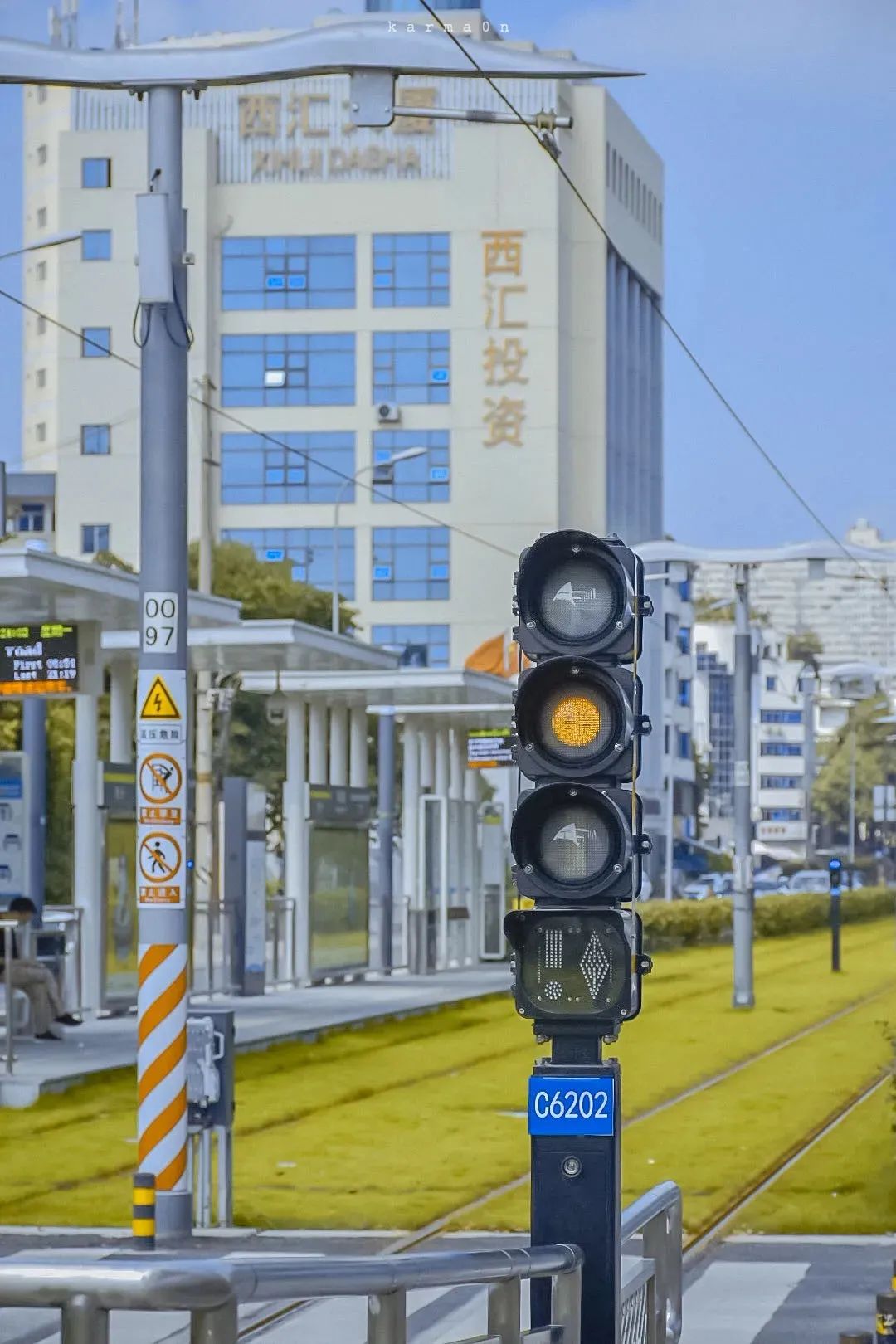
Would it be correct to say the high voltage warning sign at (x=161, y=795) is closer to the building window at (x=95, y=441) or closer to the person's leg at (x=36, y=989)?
the person's leg at (x=36, y=989)

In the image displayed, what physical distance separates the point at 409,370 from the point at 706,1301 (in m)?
84.6

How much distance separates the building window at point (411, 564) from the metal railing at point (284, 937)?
60.1m

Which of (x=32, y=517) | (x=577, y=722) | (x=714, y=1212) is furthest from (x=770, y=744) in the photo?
(x=577, y=722)

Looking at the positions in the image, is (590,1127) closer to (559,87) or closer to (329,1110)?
(329,1110)

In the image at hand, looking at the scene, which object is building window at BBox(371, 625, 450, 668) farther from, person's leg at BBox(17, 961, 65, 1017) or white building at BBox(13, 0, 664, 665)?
person's leg at BBox(17, 961, 65, 1017)

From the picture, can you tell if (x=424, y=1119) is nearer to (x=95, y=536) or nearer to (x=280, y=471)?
(x=280, y=471)


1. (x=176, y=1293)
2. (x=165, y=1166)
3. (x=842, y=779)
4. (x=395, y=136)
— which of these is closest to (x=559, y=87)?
(x=395, y=136)

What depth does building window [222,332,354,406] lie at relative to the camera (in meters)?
94.4

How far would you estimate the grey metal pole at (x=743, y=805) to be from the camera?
29.6 meters

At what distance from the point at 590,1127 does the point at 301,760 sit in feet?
89.8

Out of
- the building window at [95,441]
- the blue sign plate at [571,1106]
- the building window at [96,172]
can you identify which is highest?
the building window at [96,172]

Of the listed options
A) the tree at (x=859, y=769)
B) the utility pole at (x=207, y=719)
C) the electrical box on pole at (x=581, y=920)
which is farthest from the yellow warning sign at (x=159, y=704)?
the tree at (x=859, y=769)

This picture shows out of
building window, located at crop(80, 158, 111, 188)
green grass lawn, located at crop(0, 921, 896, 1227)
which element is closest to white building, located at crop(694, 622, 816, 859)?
building window, located at crop(80, 158, 111, 188)

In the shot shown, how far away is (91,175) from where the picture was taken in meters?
95.1
